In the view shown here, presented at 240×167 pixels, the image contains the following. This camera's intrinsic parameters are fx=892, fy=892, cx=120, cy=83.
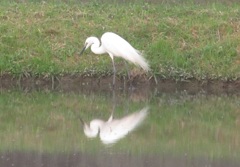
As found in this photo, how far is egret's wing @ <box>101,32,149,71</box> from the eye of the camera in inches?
644

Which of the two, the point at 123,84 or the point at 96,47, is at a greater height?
the point at 96,47

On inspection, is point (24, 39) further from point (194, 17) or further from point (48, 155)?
point (48, 155)

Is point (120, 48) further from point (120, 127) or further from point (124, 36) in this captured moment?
point (120, 127)

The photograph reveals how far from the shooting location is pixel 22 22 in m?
18.2

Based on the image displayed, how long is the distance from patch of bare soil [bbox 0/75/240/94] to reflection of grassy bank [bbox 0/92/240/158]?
28.5 inches

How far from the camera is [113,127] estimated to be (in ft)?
42.7

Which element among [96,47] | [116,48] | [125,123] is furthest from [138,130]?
[96,47]

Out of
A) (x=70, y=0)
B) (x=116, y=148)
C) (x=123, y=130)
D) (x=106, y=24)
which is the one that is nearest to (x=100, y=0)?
(x=70, y=0)

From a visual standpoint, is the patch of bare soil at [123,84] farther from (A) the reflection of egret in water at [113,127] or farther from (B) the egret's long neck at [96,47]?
(A) the reflection of egret in water at [113,127]

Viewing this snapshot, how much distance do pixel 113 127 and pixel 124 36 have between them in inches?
203

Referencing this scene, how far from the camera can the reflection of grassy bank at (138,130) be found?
453 inches

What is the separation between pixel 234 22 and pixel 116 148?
304 inches

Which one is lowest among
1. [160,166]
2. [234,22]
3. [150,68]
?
[160,166]

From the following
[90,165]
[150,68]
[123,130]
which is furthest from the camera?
[150,68]
